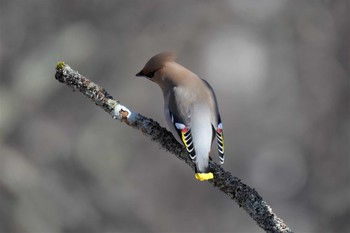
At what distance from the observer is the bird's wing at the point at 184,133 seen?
429 cm

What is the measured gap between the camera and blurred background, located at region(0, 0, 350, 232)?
10.5m

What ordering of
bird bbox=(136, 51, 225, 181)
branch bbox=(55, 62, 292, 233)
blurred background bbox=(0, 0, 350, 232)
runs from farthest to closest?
blurred background bbox=(0, 0, 350, 232), bird bbox=(136, 51, 225, 181), branch bbox=(55, 62, 292, 233)

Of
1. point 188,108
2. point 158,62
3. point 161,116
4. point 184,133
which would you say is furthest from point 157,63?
point 161,116

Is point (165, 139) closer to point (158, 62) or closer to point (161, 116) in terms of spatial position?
point (158, 62)

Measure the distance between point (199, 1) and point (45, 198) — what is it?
465cm

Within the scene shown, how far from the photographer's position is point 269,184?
1230 centimetres

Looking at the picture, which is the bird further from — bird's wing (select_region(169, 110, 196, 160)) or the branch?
the branch

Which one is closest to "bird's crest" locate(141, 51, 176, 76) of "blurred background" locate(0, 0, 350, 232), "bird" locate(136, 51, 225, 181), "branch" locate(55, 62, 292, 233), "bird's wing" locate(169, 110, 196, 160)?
"bird" locate(136, 51, 225, 181)

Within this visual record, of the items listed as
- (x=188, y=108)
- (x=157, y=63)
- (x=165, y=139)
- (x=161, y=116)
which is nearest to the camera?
(x=165, y=139)

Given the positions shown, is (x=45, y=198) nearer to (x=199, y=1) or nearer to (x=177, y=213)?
(x=177, y=213)

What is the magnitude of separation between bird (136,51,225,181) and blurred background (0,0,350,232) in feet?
14.6

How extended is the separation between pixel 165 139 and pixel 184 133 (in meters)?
0.31

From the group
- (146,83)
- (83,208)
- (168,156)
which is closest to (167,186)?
(168,156)

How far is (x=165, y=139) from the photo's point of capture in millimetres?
4285
